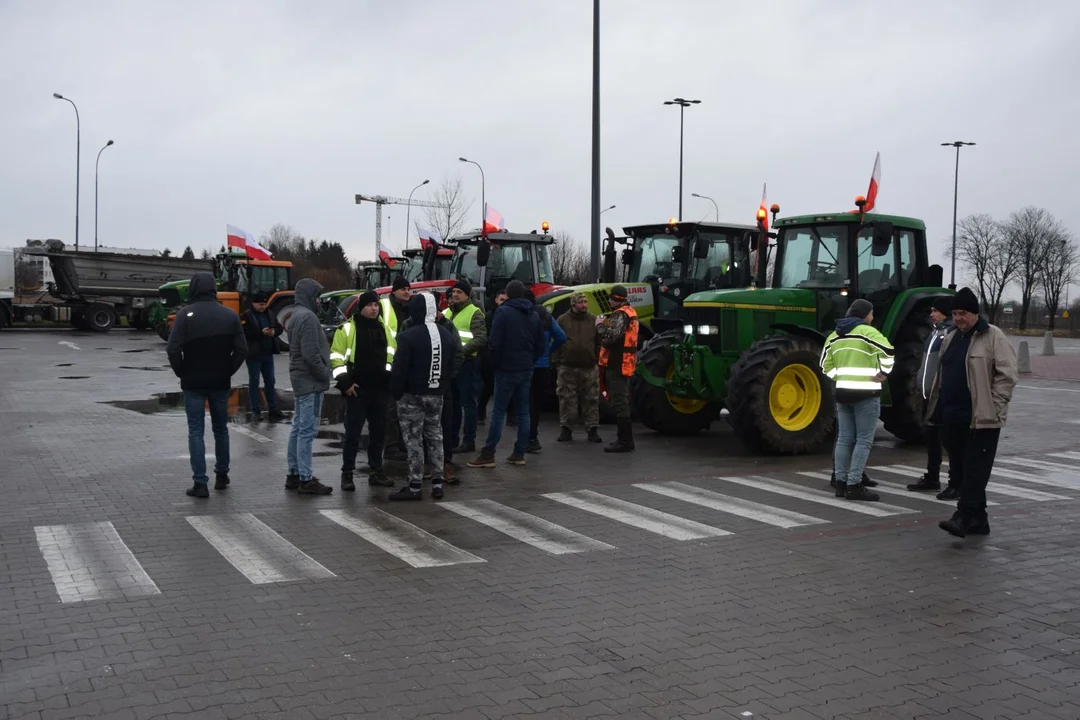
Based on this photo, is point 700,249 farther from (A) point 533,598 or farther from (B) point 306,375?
(A) point 533,598

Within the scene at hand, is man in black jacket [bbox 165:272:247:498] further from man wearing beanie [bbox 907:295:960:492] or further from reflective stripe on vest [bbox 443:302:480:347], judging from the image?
man wearing beanie [bbox 907:295:960:492]

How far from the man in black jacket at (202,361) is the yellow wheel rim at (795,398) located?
6042 mm

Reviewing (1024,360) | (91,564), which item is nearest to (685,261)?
(91,564)

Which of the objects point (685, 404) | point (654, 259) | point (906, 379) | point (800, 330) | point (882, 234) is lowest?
point (685, 404)

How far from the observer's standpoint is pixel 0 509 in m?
A: 8.88

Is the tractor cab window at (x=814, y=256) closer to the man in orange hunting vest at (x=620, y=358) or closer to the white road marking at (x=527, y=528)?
the man in orange hunting vest at (x=620, y=358)

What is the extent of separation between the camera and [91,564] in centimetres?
716

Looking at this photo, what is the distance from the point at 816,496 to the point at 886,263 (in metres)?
4.71

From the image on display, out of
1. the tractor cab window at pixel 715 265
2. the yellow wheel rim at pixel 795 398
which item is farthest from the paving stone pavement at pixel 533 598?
the tractor cab window at pixel 715 265

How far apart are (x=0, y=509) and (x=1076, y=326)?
7716cm

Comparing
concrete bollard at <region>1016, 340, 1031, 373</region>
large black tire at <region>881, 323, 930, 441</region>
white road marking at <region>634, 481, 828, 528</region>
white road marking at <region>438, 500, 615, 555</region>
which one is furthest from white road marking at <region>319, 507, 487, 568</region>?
concrete bollard at <region>1016, 340, 1031, 373</region>

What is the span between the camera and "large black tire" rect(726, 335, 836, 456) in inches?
470

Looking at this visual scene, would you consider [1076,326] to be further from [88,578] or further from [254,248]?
[88,578]

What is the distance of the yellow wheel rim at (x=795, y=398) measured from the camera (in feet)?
40.7
